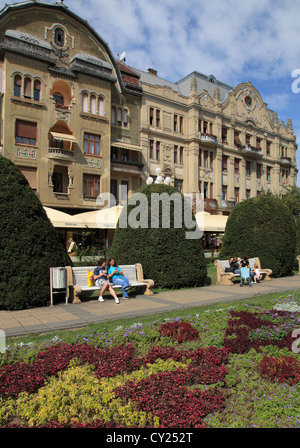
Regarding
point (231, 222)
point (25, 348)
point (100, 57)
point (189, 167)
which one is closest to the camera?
point (25, 348)

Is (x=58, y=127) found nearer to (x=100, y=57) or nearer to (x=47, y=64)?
(x=47, y=64)

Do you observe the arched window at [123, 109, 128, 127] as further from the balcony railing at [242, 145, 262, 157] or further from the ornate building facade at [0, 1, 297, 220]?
the balcony railing at [242, 145, 262, 157]

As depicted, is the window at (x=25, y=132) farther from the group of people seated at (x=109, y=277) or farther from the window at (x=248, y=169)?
the window at (x=248, y=169)

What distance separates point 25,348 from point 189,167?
32362 millimetres

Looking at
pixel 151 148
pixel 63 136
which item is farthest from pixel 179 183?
pixel 63 136

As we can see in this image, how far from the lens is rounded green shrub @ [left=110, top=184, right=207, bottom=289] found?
39.3 feet

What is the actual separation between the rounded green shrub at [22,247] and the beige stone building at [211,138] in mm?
23576

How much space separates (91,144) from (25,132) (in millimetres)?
5418

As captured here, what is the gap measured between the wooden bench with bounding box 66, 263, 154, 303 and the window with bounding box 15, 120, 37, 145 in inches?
696

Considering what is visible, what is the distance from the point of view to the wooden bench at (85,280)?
31.7 ft

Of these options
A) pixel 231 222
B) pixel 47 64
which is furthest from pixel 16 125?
pixel 231 222

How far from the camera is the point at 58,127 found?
90.5 ft

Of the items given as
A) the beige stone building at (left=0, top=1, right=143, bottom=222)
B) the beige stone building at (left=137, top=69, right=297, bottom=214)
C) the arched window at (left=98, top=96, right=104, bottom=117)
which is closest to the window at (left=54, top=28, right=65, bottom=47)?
the beige stone building at (left=0, top=1, right=143, bottom=222)

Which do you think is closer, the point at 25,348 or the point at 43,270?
the point at 25,348
